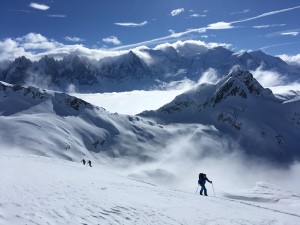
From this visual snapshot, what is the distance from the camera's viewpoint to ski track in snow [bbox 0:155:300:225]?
20.6 metres

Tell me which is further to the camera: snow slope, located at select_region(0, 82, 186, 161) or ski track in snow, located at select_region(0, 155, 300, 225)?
snow slope, located at select_region(0, 82, 186, 161)

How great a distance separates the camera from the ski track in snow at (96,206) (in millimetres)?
20609

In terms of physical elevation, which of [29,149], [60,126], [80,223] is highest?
[60,126]

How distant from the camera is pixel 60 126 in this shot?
7116 inches

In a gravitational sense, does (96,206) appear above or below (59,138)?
below

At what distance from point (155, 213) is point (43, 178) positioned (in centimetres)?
1033

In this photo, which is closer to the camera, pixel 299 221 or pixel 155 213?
pixel 155 213

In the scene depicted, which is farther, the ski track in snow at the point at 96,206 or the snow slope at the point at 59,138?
the snow slope at the point at 59,138

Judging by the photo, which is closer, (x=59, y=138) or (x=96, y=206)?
(x=96, y=206)

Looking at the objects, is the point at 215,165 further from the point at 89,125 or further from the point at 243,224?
the point at 243,224

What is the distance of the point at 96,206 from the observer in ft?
78.3

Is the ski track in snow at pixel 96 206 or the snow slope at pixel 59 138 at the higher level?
the snow slope at pixel 59 138

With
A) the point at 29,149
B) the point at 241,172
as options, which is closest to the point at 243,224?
the point at 29,149

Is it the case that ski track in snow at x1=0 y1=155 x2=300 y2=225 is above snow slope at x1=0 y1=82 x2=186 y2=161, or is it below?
below
